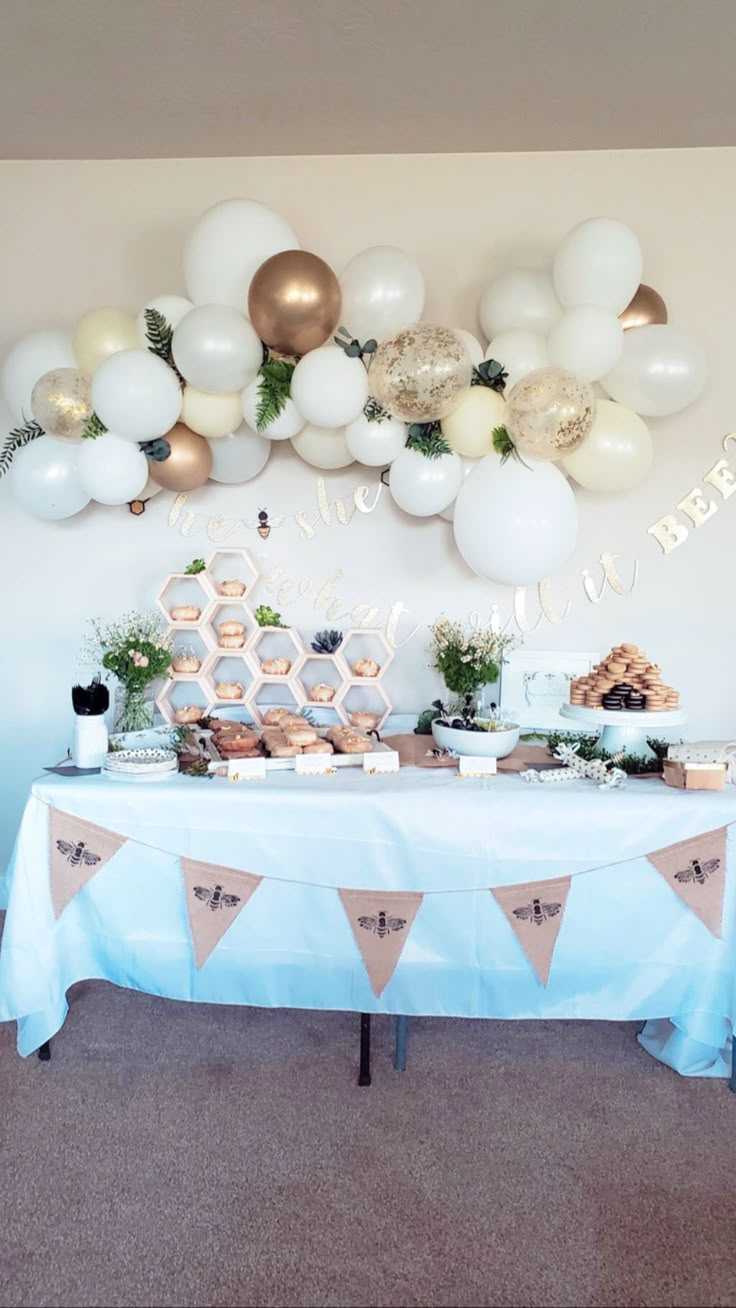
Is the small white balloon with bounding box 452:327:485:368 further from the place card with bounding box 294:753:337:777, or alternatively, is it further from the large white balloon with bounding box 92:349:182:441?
the place card with bounding box 294:753:337:777

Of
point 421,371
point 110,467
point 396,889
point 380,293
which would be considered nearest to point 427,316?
point 380,293

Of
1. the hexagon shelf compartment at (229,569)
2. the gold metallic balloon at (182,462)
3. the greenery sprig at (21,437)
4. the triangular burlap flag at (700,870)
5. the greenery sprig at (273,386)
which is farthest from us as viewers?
the hexagon shelf compartment at (229,569)

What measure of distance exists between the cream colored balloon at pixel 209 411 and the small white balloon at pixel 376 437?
1.01 feet

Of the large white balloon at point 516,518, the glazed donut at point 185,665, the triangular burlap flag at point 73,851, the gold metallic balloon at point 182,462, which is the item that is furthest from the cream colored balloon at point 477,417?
the triangular burlap flag at point 73,851

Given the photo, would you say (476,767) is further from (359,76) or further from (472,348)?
(359,76)

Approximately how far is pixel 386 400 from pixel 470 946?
128 centimetres

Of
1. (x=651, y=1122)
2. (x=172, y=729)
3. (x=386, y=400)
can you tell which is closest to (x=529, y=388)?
(x=386, y=400)

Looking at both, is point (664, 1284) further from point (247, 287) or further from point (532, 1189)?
point (247, 287)

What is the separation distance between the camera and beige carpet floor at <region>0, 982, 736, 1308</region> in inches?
50.3

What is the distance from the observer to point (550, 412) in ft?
5.85

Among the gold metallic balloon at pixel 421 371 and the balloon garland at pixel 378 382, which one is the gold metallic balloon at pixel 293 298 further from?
the gold metallic balloon at pixel 421 371

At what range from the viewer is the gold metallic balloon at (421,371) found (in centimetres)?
188

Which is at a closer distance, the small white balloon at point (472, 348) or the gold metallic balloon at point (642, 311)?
the small white balloon at point (472, 348)

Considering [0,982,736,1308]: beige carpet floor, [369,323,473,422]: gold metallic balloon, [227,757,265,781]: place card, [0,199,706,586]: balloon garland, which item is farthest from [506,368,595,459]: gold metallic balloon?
[0,982,736,1308]: beige carpet floor
